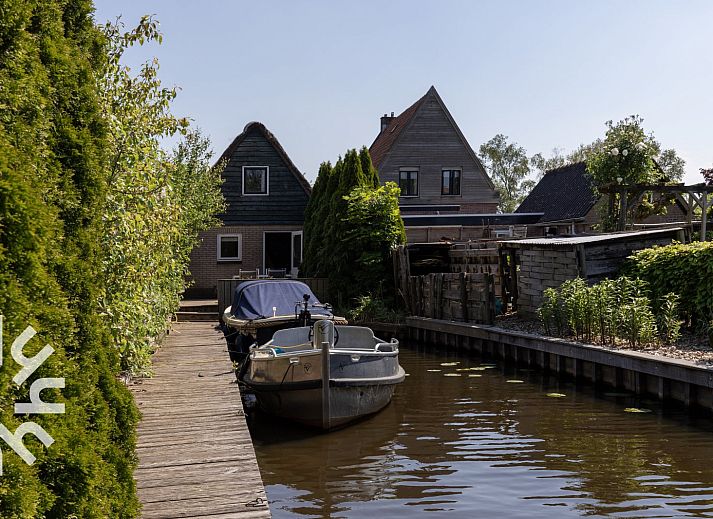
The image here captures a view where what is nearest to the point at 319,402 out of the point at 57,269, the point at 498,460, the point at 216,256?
the point at 498,460

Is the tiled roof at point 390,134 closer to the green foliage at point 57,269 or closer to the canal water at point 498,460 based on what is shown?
the canal water at point 498,460

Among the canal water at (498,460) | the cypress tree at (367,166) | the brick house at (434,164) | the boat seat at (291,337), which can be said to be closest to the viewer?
the canal water at (498,460)

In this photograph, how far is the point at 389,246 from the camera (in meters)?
28.2

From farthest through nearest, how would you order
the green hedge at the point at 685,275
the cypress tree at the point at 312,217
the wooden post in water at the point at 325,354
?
the cypress tree at the point at 312,217
the green hedge at the point at 685,275
the wooden post in water at the point at 325,354

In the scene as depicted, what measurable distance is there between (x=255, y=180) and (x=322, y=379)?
25.6 metres

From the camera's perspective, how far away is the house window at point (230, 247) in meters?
36.3

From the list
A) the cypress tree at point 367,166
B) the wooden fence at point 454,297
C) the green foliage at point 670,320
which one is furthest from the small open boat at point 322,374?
the cypress tree at point 367,166

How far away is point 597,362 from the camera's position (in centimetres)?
1555

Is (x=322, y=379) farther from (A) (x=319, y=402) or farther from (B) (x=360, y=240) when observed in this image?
(B) (x=360, y=240)

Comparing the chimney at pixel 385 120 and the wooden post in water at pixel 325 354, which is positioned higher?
the chimney at pixel 385 120

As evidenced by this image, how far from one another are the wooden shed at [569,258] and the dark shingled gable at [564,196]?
20.1m

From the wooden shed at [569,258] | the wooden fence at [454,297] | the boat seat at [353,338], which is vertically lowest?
the boat seat at [353,338]

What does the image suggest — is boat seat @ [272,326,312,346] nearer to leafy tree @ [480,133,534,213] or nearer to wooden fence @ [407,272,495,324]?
wooden fence @ [407,272,495,324]

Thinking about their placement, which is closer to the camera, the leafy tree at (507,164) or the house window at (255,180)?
the house window at (255,180)
